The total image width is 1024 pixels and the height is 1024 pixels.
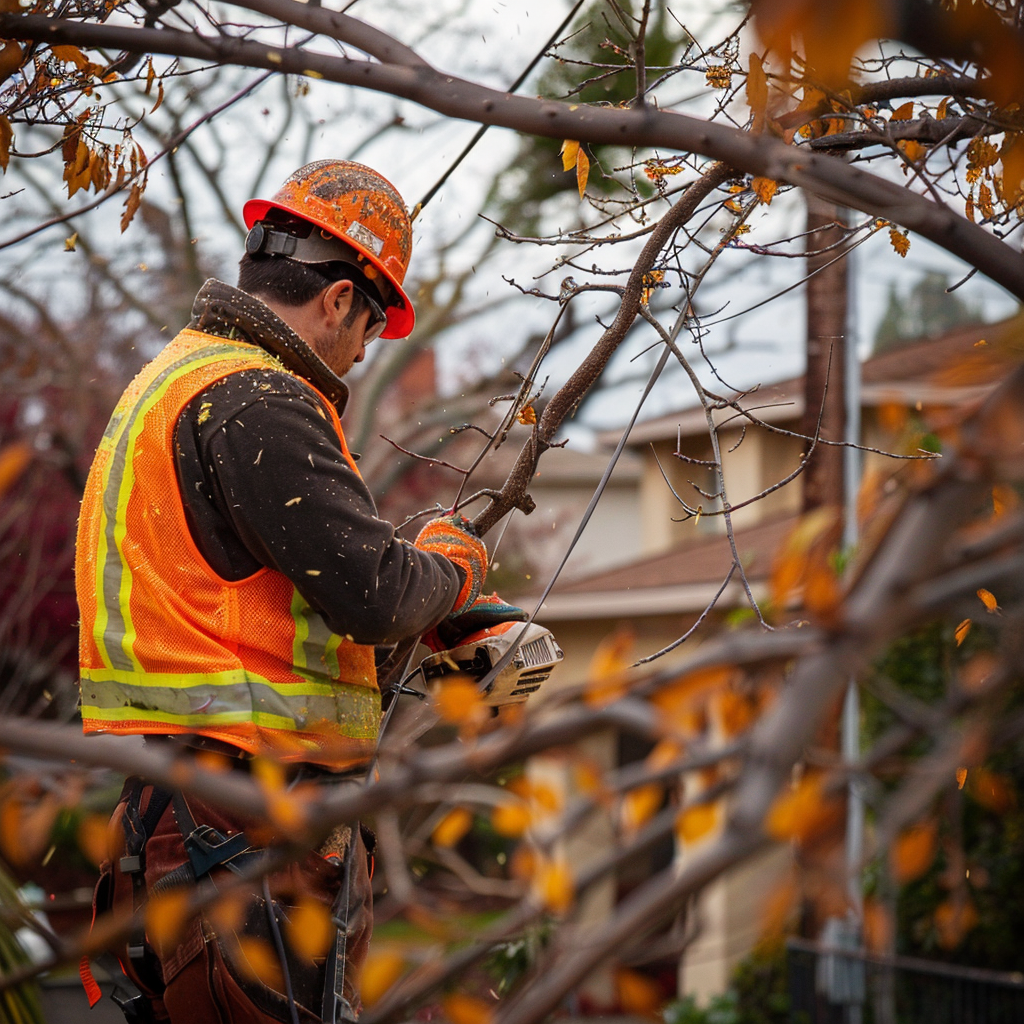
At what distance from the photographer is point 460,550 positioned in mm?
2600

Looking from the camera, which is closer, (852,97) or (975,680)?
(975,680)

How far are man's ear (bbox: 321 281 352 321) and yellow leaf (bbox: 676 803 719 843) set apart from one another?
1.87m

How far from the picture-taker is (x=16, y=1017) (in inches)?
94.7

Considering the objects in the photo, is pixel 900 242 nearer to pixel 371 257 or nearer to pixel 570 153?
pixel 570 153

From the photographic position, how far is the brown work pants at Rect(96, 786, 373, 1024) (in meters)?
2.20

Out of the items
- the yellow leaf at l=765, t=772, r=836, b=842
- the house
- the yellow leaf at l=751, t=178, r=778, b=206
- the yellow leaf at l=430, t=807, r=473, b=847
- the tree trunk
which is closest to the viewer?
the yellow leaf at l=765, t=772, r=836, b=842

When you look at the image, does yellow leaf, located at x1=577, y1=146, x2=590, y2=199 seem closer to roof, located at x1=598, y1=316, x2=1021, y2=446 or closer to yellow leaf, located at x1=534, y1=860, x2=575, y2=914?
yellow leaf, located at x1=534, y1=860, x2=575, y2=914

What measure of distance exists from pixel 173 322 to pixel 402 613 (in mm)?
12786

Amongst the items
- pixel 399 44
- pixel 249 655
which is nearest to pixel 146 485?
pixel 249 655

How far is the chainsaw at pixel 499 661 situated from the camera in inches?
103

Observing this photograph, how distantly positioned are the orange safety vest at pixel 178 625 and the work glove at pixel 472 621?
43cm

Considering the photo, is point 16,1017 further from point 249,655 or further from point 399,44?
point 399,44

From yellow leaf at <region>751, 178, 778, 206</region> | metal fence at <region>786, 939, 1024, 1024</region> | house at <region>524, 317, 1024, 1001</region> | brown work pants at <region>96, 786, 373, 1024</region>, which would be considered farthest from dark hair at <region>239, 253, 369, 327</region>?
house at <region>524, 317, 1024, 1001</region>

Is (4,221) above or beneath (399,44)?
above
